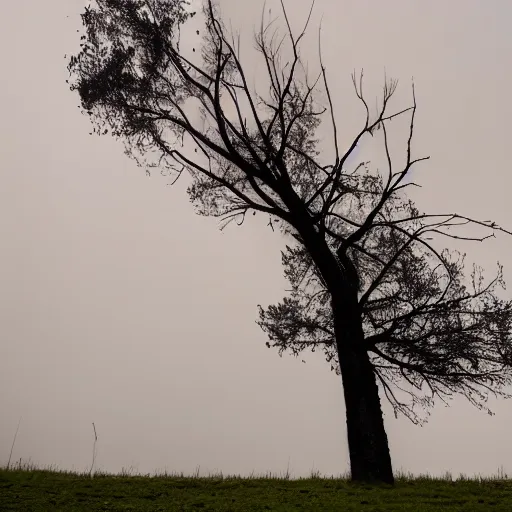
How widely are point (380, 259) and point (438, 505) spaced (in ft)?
21.8

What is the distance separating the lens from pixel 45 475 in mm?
10984

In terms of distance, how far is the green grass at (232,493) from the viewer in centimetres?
826

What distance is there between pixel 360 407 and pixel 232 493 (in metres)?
3.32

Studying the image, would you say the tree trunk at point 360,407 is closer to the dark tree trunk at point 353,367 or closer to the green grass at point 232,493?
the dark tree trunk at point 353,367

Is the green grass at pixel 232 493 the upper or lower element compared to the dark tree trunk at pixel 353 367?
lower

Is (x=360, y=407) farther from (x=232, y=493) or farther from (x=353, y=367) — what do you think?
(x=232, y=493)

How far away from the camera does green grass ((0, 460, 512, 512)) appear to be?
27.1 feet

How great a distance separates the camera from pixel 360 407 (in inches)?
446

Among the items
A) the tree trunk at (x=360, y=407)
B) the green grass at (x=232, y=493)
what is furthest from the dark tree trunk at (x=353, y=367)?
the green grass at (x=232, y=493)

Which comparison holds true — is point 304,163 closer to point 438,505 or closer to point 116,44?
point 116,44

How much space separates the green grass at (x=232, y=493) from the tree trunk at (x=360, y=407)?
49cm

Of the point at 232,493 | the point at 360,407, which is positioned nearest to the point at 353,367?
the point at 360,407

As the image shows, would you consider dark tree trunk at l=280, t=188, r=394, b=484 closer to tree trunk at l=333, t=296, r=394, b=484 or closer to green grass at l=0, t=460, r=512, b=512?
tree trunk at l=333, t=296, r=394, b=484

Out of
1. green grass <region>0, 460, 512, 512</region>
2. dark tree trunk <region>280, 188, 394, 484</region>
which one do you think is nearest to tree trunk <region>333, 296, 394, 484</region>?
dark tree trunk <region>280, 188, 394, 484</region>
